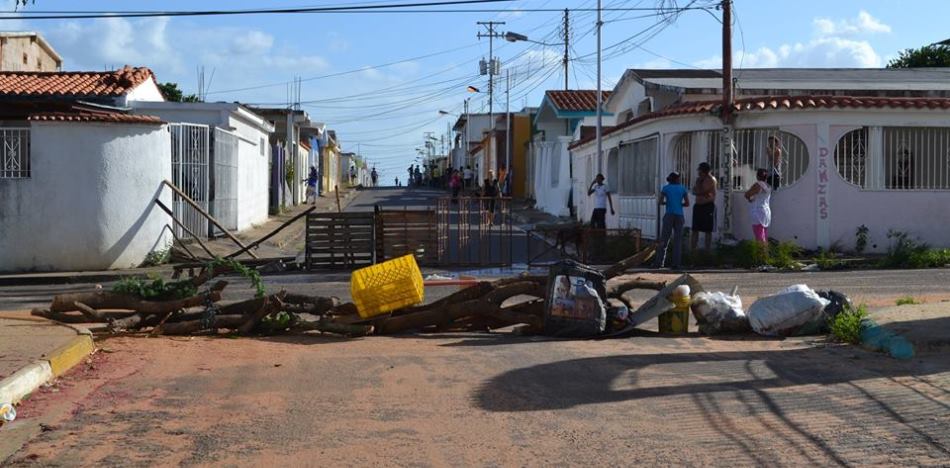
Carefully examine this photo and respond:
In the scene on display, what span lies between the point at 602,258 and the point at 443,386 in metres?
11.4

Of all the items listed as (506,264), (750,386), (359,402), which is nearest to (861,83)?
(506,264)

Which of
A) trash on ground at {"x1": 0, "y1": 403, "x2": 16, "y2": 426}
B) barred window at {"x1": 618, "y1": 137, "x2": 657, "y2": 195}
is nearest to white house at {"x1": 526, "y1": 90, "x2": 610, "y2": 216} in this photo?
barred window at {"x1": 618, "y1": 137, "x2": 657, "y2": 195}

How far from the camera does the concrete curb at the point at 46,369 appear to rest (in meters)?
6.93

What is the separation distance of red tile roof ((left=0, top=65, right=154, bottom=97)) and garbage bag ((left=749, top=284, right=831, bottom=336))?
17.2 metres

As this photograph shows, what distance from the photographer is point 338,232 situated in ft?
57.4

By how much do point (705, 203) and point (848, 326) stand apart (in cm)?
854

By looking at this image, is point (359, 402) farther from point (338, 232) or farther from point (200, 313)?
point (338, 232)

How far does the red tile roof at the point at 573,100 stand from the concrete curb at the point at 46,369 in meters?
31.0

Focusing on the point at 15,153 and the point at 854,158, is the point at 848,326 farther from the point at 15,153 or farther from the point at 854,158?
the point at 15,153

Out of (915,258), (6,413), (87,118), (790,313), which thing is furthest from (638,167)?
(6,413)

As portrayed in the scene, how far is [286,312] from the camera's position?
1052 cm

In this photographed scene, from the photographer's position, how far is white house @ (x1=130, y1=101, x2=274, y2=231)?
75.3 ft

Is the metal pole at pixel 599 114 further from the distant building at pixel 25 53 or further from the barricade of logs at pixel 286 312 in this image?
the distant building at pixel 25 53

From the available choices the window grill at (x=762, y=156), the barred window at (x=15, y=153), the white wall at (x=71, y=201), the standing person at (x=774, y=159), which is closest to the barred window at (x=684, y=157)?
the window grill at (x=762, y=156)
